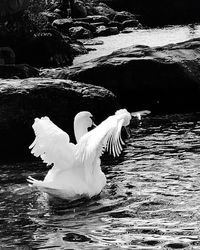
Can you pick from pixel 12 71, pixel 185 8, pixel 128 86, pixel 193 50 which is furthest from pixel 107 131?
pixel 185 8

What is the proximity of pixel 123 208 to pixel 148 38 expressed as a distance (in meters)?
22.5

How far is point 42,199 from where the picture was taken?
30.9 feet

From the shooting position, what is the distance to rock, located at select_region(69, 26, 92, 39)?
3222cm

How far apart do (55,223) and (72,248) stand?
991 mm

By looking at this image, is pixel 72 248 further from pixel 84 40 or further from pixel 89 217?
pixel 84 40

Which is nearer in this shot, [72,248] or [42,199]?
[72,248]

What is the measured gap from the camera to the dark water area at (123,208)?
7.63 m

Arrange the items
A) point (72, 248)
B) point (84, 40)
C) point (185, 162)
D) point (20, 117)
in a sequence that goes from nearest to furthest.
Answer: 1. point (72, 248)
2. point (185, 162)
3. point (20, 117)
4. point (84, 40)

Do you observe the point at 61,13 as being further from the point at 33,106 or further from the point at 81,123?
the point at 81,123

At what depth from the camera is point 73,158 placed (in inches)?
358

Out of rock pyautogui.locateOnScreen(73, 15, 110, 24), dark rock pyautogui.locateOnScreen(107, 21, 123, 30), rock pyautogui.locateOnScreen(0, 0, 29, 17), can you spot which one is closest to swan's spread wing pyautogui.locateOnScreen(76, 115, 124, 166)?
rock pyautogui.locateOnScreen(0, 0, 29, 17)

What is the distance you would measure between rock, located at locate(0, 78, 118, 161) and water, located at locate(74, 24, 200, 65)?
12.0 meters

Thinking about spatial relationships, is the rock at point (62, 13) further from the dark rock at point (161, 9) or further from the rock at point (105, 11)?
the dark rock at point (161, 9)

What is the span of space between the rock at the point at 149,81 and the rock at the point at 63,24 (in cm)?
1732
